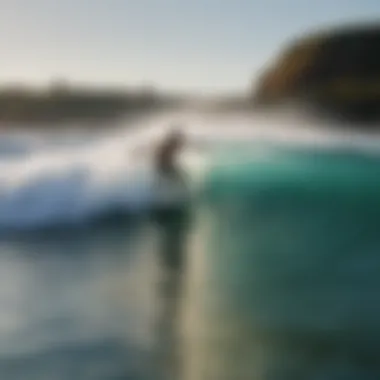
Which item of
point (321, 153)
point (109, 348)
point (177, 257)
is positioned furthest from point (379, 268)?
point (109, 348)

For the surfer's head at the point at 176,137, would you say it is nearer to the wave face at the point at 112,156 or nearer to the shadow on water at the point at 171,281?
the wave face at the point at 112,156

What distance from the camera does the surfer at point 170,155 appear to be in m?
1.27

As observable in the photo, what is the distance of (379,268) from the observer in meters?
1.24

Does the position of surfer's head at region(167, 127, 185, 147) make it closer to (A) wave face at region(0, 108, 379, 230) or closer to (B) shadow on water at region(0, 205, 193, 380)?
(A) wave face at region(0, 108, 379, 230)

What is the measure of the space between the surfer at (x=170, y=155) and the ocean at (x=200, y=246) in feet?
0.06

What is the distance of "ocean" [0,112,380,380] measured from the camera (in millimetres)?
1164

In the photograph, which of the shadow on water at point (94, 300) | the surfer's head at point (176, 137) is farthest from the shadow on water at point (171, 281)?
the surfer's head at point (176, 137)

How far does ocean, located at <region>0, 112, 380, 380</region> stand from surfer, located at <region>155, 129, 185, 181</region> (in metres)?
Answer: 0.02

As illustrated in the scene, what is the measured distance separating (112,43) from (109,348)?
550 mm

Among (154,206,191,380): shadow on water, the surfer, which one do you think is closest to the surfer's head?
the surfer

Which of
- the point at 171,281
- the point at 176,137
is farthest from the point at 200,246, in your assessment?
the point at 176,137

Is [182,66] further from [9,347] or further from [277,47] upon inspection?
[9,347]

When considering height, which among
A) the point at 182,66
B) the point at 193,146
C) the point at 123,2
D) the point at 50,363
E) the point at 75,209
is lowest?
the point at 50,363

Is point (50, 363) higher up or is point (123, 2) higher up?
point (123, 2)
